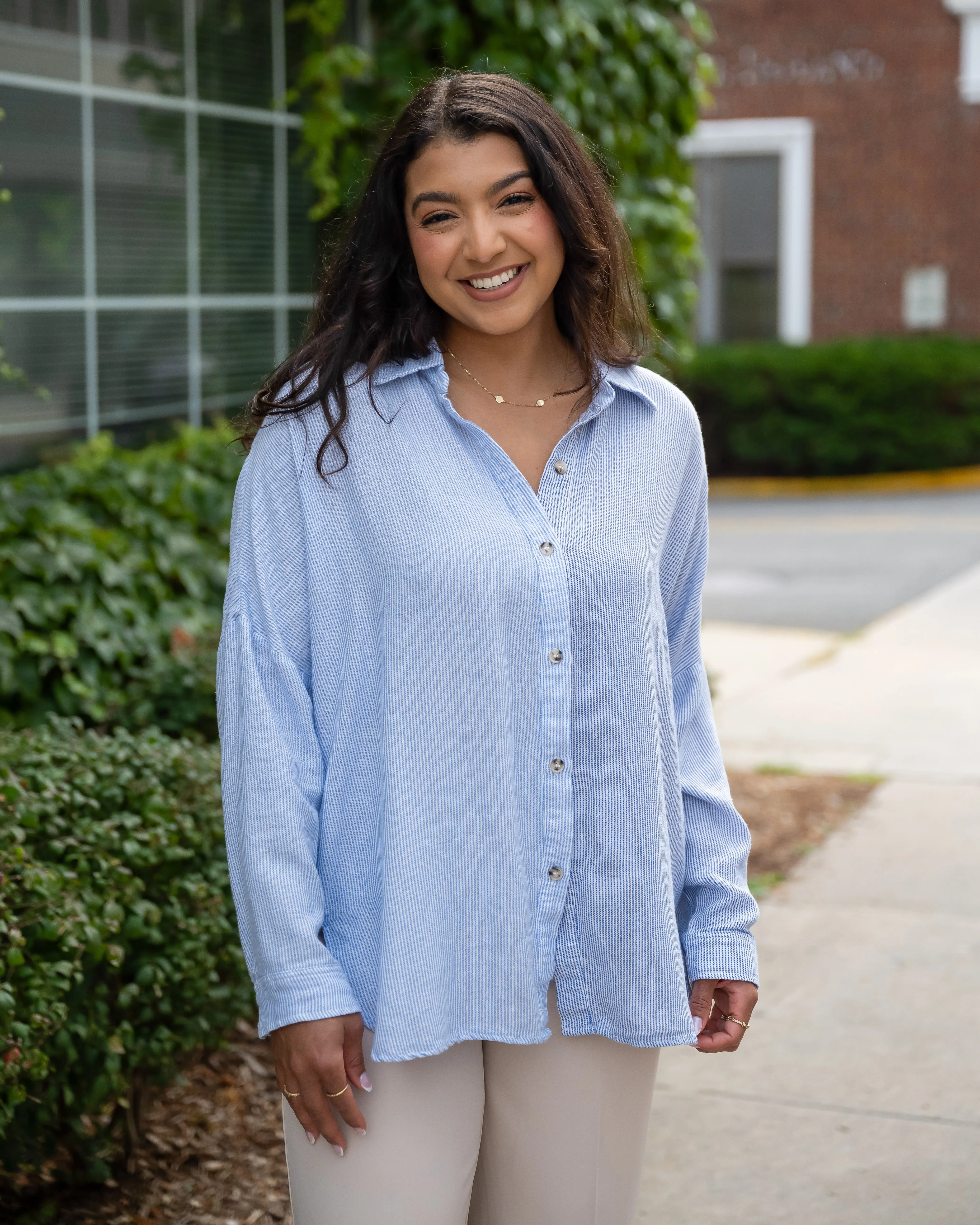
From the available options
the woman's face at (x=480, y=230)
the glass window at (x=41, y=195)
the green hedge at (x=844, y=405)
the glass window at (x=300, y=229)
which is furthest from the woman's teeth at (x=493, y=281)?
the green hedge at (x=844, y=405)

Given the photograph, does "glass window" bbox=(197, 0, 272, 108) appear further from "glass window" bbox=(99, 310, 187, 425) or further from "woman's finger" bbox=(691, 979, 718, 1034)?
"woman's finger" bbox=(691, 979, 718, 1034)

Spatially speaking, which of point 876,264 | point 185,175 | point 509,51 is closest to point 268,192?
point 185,175

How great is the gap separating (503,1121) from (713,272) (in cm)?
1838

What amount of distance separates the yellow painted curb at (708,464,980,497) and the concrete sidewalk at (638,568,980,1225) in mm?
9957

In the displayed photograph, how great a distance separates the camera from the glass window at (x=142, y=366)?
555cm

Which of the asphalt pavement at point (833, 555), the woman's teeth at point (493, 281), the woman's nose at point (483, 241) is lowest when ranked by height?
the asphalt pavement at point (833, 555)

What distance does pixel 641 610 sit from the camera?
1867 mm

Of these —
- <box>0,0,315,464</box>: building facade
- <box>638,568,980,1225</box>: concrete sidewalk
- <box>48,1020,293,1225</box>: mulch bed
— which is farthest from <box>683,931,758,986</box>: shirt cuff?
<box>0,0,315,464</box>: building facade

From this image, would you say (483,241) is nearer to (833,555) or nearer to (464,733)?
(464,733)

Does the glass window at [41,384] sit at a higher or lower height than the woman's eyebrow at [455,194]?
lower

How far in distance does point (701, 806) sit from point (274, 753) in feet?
1.96

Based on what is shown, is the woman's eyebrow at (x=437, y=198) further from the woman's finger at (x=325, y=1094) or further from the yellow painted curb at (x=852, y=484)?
the yellow painted curb at (x=852, y=484)

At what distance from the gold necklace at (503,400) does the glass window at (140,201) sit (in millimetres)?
3824

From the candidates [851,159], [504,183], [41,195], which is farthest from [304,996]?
[851,159]
